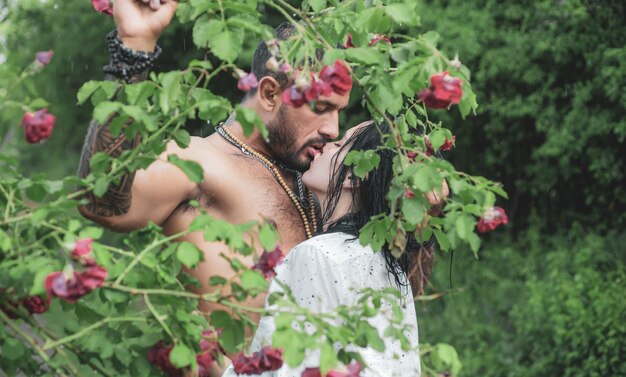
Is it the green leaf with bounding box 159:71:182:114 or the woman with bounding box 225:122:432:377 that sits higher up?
the green leaf with bounding box 159:71:182:114

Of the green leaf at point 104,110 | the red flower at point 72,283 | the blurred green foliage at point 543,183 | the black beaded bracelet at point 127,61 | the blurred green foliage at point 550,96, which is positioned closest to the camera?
the red flower at point 72,283

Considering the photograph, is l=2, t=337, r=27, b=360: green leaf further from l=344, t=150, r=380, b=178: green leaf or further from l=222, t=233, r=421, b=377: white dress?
l=344, t=150, r=380, b=178: green leaf

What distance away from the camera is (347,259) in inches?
127

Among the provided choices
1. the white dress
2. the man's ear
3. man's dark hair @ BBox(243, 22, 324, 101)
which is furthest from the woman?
man's dark hair @ BBox(243, 22, 324, 101)

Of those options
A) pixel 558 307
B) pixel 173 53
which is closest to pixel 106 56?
pixel 173 53

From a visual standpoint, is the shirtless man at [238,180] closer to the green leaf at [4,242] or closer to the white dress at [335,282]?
the white dress at [335,282]

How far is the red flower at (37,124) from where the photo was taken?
7.94 ft

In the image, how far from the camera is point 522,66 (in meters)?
9.39

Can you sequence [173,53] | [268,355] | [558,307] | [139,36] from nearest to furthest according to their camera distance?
1. [268,355]
2. [139,36]
3. [558,307]
4. [173,53]

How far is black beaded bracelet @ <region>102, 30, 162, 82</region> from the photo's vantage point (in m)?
2.66

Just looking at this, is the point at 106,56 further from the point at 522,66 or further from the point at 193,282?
the point at 193,282

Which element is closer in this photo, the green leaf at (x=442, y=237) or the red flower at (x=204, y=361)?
the red flower at (x=204, y=361)

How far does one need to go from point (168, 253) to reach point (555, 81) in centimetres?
750

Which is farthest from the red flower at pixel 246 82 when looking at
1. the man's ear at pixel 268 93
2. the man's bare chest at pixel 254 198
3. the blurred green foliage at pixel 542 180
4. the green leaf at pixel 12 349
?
the blurred green foliage at pixel 542 180
